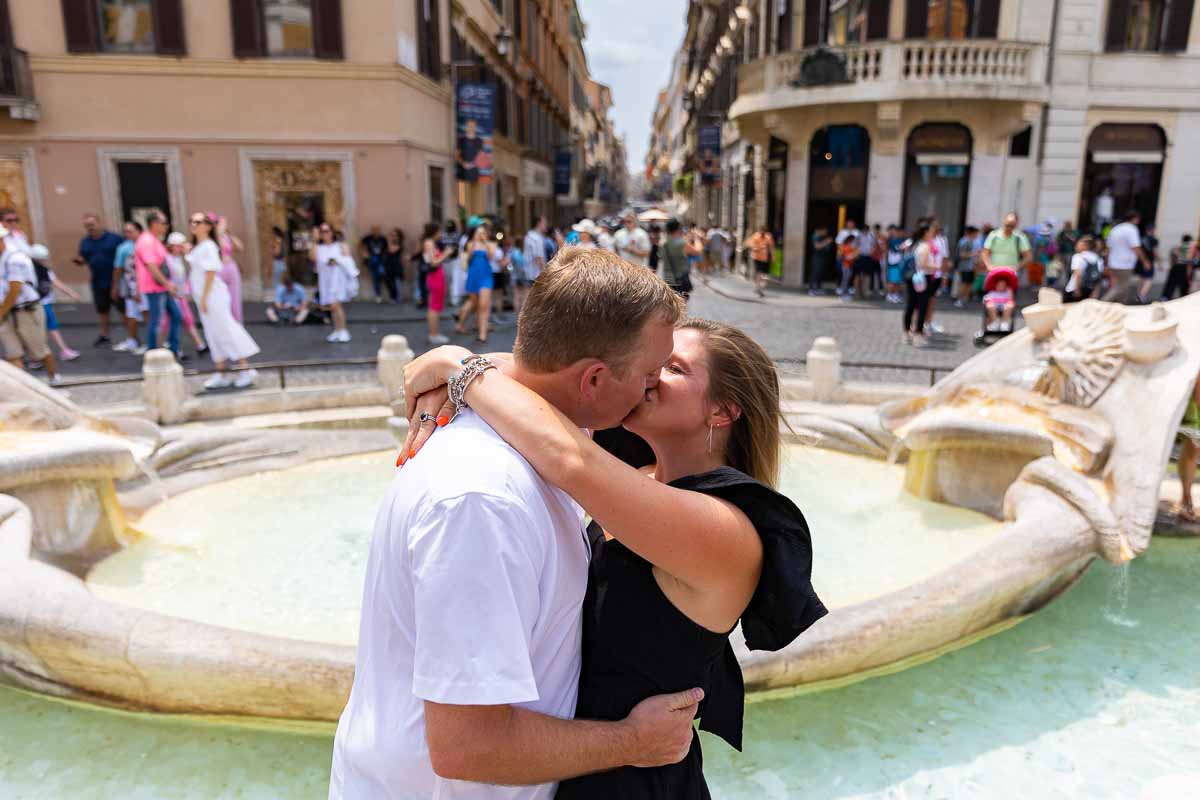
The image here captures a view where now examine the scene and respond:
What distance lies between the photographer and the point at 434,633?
1.31m

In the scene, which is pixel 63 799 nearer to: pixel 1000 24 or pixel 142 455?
pixel 142 455

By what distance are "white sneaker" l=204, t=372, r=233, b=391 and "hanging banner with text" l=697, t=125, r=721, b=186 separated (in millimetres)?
27275

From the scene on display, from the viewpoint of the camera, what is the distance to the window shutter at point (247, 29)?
17328mm

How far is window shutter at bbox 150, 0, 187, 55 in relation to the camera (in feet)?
55.9

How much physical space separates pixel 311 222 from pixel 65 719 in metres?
16.0

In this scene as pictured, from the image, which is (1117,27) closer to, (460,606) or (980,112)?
(980,112)

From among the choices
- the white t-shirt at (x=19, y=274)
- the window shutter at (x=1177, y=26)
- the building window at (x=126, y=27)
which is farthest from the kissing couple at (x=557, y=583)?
the window shutter at (x=1177, y=26)

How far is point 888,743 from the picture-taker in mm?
3680

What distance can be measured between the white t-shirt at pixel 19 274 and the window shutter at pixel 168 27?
976 centimetres

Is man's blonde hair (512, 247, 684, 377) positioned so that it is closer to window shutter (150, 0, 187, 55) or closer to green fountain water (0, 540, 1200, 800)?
green fountain water (0, 540, 1200, 800)

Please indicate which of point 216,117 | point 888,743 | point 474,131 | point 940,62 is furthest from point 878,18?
point 888,743

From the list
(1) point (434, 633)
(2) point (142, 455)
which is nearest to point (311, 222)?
(2) point (142, 455)

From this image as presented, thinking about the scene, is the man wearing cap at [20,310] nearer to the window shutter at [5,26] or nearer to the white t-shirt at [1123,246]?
the window shutter at [5,26]

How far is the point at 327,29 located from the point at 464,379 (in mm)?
18242
